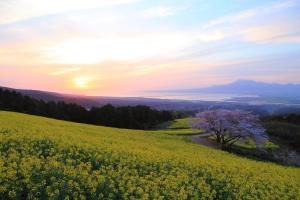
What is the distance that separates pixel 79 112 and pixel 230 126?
41850 millimetres

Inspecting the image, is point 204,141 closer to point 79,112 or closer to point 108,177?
point 79,112

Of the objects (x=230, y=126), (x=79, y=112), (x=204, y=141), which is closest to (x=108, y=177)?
(x=230, y=126)

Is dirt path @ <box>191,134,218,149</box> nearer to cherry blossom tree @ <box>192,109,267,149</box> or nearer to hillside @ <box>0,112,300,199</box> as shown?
cherry blossom tree @ <box>192,109,267,149</box>

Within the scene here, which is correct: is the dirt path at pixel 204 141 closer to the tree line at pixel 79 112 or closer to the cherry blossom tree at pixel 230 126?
the cherry blossom tree at pixel 230 126

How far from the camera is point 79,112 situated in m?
81.7

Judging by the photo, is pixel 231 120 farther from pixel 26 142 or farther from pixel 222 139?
pixel 26 142

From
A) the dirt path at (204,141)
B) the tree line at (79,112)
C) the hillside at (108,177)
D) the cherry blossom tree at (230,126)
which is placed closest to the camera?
the hillside at (108,177)

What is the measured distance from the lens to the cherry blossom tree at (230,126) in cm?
4969

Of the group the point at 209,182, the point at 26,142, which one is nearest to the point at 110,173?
the point at 209,182

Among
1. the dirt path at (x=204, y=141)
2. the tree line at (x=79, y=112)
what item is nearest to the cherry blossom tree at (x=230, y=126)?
the dirt path at (x=204, y=141)

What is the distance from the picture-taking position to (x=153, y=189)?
490 inches

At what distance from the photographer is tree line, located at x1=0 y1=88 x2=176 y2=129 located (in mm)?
78500

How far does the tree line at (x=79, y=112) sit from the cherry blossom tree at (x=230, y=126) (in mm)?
28890

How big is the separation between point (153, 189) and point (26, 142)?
831 centimetres
